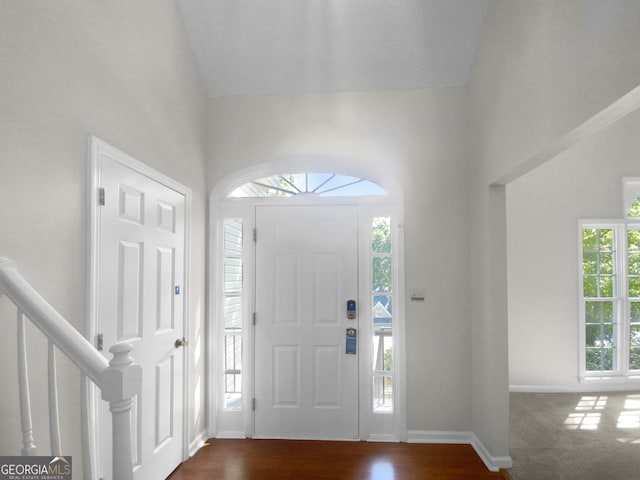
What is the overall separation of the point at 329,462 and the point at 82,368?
2409 mm

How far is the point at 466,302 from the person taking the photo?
3.46 metres

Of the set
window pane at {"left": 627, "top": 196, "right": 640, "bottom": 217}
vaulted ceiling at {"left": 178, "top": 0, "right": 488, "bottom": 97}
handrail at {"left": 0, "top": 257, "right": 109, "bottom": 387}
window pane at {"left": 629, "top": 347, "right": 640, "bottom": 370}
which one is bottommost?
window pane at {"left": 629, "top": 347, "right": 640, "bottom": 370}

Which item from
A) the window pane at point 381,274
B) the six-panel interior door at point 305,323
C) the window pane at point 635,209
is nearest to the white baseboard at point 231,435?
the six-panel interior door at point 305,323

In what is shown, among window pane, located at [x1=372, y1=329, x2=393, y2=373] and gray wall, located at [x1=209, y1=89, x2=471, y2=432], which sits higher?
gray wall, located at [x1=209, y1=89, x2=471, y2=432]

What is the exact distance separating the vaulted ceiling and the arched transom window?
0.79 metres

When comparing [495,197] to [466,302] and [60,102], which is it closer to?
[466,302]

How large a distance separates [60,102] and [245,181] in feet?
6.37

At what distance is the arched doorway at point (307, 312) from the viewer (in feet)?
11.5

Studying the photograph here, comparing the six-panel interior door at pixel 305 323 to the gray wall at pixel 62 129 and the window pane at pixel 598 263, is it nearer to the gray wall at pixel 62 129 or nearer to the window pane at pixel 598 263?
the gray wall at pixel 62 129

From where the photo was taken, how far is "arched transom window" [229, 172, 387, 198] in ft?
12.1

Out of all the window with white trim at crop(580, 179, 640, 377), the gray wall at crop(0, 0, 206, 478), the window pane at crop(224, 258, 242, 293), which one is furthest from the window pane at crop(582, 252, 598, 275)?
the gray wall at crop(0, 0, 206, 478)

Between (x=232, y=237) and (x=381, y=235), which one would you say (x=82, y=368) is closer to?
(x=232, y=237)

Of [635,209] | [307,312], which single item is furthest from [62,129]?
[635,209]

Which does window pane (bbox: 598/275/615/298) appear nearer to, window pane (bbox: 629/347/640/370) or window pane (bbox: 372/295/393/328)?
window pane (bbox: 629/347/640/370)
